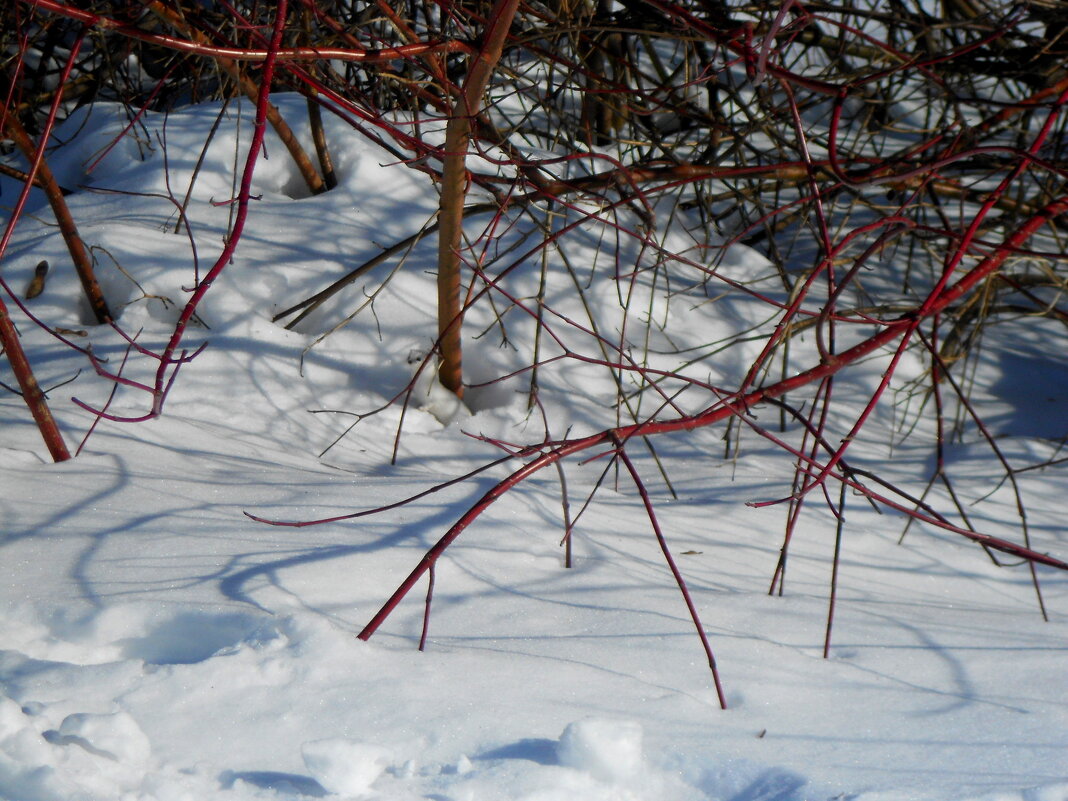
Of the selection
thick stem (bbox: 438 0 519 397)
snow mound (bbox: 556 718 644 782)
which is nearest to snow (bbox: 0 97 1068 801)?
snow mound (bbox: 556 718 644 782)

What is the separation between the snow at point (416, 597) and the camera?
1021 mm

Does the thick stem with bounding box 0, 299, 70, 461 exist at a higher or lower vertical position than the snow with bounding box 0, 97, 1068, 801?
higher

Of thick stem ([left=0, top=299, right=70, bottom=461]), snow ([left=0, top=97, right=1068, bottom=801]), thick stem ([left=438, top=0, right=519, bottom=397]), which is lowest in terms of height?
snow ([left=0, top=97, right=1068, bottom=801])

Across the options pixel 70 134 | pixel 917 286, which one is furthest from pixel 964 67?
pixel 70 134

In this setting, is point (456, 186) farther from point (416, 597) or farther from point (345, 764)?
point (345, 764)

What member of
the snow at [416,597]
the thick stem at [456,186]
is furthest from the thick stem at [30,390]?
the thick stem at [456,186]

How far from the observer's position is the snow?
40.2 inches

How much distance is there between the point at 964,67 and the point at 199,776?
2823mm

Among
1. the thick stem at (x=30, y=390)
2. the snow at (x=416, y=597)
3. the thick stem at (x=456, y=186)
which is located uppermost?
the thick stem at (x=456, y=186)

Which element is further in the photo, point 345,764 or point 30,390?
point 30,390

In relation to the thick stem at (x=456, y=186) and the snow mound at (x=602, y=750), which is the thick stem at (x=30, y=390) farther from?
the snow mound at (x=602, y=750)

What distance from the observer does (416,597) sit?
54.9 inches

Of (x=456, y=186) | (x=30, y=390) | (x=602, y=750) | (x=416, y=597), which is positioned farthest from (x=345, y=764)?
(x=456, y=186)

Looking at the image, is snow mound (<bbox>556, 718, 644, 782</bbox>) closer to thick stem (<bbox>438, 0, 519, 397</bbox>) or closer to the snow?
the snow
